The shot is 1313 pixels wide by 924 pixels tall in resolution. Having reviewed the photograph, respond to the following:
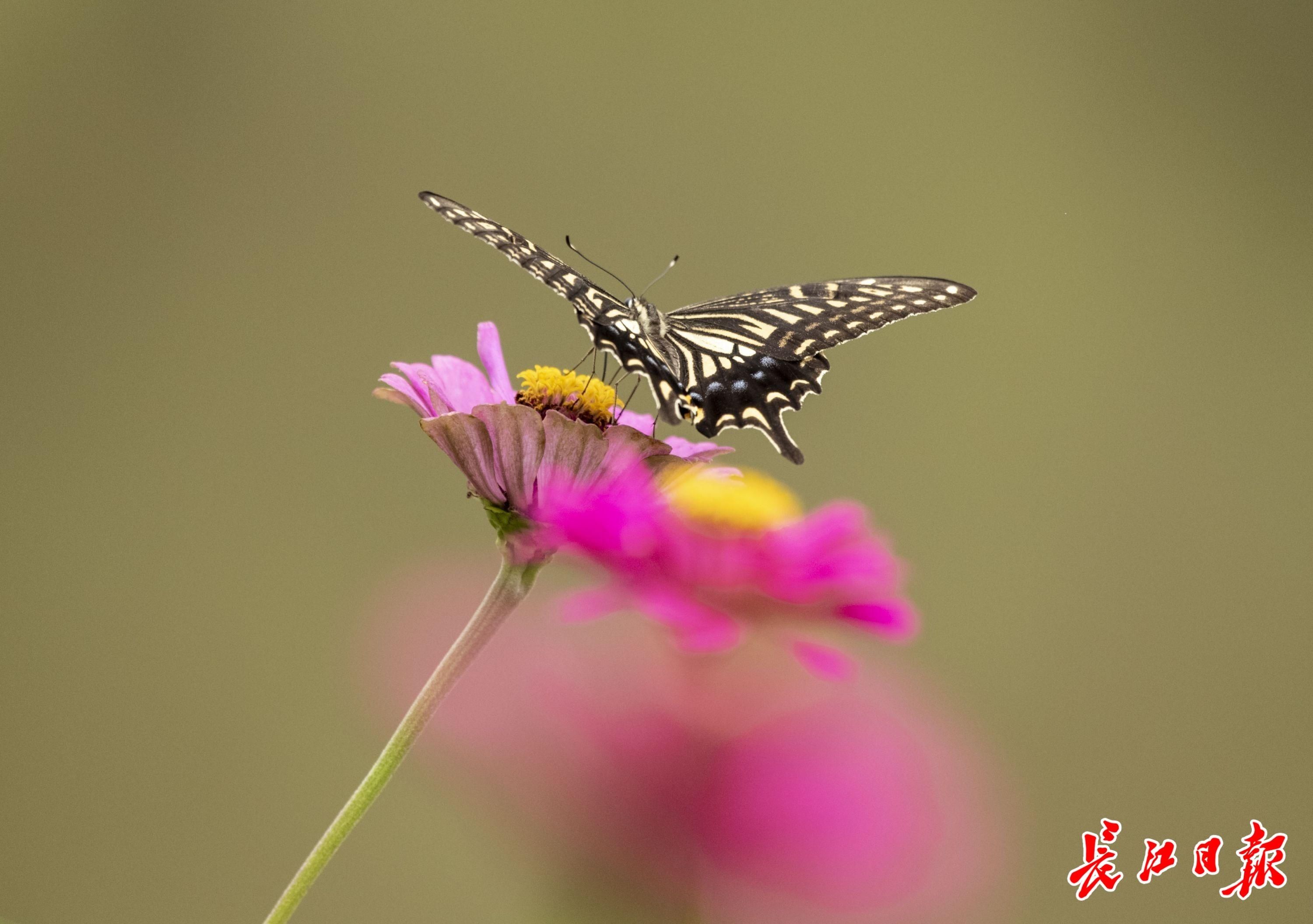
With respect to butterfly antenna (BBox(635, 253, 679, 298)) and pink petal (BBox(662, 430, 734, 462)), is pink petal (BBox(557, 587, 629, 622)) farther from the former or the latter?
butterfly antenna (BBox(635, 253, 679, 298))

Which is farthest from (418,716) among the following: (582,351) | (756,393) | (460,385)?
Answer: (582,351)

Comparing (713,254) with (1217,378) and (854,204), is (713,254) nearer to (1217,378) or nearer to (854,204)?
(854,204)

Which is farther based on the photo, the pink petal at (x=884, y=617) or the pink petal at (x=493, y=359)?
the pink petal at (x=493, y=359)

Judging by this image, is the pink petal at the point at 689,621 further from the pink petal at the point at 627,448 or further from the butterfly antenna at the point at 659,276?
the butterfly antenna at the point at 659,276

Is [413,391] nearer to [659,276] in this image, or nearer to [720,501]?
[720,501]

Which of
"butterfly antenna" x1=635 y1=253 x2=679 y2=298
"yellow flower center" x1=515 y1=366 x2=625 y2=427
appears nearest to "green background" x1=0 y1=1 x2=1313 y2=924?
"butterfly antenna" x1=635 y1=253 x2=679 y2=298

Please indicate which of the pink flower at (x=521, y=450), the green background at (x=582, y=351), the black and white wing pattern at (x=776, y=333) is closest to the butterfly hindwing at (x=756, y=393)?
the black and white wing pattern at (x=776, y=333)

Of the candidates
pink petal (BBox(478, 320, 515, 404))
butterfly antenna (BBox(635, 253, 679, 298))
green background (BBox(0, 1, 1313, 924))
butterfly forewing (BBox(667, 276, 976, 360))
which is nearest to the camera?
pink petal (BBox(478, 320, 515, 404))
